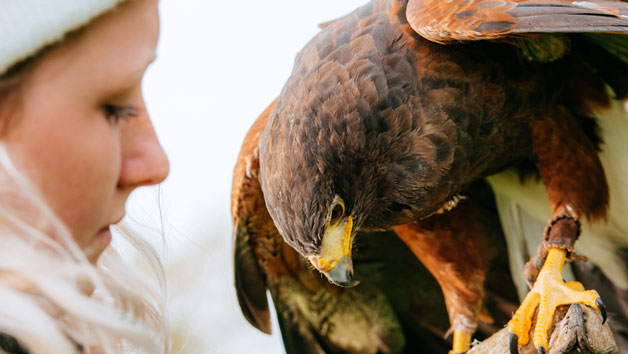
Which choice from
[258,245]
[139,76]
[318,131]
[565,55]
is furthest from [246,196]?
[139,76]

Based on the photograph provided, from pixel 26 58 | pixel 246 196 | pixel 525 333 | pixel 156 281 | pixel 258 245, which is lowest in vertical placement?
pixel 525 333

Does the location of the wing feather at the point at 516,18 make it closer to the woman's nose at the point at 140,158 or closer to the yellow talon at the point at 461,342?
the woman's nose at the point at 140,158

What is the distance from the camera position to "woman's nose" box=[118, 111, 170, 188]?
3.46ft

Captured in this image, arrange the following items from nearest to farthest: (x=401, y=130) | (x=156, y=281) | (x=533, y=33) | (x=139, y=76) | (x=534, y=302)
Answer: (x=139, y=76), (x=156, y=281), (x=533, y=33), (x=401, y=130), (x=534, y=302)

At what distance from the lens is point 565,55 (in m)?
2.41

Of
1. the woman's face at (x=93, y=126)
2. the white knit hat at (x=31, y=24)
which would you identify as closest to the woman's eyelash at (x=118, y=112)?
the woman's face at (x=93, y=126)

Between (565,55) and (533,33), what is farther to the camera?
(565,55)

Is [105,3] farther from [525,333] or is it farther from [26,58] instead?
[525,333]

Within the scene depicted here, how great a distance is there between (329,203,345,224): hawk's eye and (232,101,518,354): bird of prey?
0.84m

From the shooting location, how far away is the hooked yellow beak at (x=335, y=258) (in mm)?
2059

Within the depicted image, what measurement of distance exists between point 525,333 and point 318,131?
1057mm

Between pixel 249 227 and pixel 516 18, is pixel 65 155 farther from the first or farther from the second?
pixel 249 227

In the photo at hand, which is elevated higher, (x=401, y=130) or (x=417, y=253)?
(x=401, y=130)

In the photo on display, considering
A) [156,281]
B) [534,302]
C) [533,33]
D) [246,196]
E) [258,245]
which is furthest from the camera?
[258,245]
